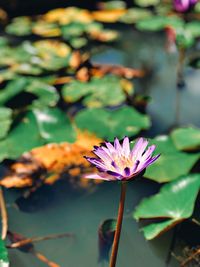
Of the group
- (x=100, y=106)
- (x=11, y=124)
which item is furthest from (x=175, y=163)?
(x=11, y=124)

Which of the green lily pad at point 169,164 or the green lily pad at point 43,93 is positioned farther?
the green lily pad at point 43,93

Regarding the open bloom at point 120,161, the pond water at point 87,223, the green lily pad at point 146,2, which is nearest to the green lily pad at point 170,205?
the pond water at point 87,223

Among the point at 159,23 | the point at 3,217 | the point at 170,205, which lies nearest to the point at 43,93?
the point at 3,217

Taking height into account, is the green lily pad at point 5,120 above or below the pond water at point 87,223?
above

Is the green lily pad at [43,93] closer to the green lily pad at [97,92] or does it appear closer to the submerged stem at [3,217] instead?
the green lily pad at [97,92]

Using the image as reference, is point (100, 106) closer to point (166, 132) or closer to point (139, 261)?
point (166, 132)

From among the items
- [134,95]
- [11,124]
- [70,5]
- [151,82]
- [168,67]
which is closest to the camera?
[11,124]

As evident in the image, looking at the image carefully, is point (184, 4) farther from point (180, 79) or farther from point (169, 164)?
point (169, 164)

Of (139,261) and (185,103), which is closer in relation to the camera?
(139,261)
